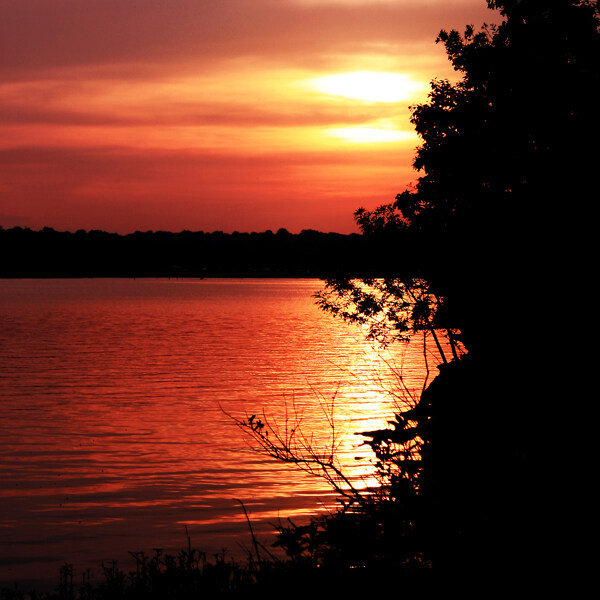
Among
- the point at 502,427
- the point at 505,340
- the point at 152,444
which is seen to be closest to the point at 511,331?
the point at 505,340

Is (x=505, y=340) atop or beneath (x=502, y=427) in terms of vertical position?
atop

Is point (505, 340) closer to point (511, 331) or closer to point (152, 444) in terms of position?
point (511, 331)

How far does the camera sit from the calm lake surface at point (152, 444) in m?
21.3

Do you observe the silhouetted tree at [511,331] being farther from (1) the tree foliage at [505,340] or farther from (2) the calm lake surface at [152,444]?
(2) the calm lake surface at [152,444]

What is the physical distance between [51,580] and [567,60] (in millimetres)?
14350

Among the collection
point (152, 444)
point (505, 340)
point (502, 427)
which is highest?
point (505, 340)

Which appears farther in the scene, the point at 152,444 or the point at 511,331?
the point at 152,444

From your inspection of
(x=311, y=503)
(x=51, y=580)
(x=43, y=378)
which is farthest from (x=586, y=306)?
(x=43, y=378)

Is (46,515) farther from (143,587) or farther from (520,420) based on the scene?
(520,420)

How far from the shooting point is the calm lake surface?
2131 centimetres

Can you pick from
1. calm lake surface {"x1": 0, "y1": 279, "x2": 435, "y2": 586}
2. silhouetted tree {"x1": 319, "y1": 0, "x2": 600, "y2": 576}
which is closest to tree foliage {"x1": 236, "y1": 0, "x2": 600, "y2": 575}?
silhouetted tree {"x1": 319, "y1": 0, "x2": 600, "y2": 576}

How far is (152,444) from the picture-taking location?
112 feet

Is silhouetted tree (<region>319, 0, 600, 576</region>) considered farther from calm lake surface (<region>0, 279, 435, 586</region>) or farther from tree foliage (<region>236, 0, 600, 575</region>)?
calm lake surface (<region>0, 279, 435, 586</region>)

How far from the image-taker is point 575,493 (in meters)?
10.2
